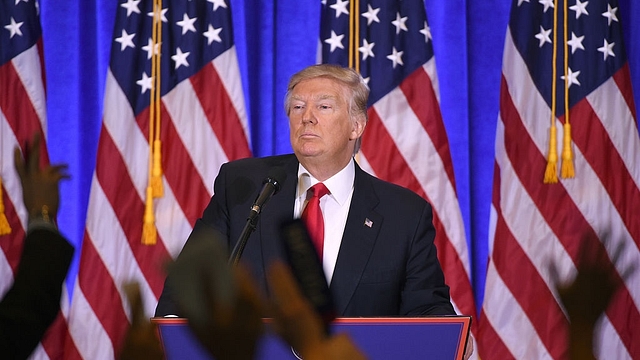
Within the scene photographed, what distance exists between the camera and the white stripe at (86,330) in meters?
4.48

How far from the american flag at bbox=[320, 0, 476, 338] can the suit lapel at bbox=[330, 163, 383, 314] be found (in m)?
1.27

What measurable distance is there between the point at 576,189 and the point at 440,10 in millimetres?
1300

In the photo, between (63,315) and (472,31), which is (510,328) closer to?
(472,31)

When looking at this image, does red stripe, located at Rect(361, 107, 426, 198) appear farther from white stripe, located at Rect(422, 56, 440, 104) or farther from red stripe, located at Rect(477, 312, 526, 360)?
red stripe, located at Rect(477, 312, 526, 360)

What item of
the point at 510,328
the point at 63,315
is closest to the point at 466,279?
the point at 510,328

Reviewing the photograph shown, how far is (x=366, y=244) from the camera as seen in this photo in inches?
120

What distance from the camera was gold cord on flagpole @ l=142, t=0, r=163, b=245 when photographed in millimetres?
4344

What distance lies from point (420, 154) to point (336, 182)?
4.48ft

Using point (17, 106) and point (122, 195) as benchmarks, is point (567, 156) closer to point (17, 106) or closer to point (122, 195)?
point (122, 195)

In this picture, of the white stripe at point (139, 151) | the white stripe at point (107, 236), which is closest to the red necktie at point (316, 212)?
the white stripe at point (139, 151)

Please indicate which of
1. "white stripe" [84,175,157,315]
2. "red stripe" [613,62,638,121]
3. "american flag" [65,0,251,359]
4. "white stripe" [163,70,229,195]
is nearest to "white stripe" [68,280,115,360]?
"american flag" [65,0,251,359]

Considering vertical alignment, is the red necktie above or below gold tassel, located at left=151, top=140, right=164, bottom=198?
above

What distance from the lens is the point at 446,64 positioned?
15.9 feet

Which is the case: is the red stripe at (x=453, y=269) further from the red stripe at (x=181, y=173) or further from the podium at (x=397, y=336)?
the podium at (x=397, y=336)
